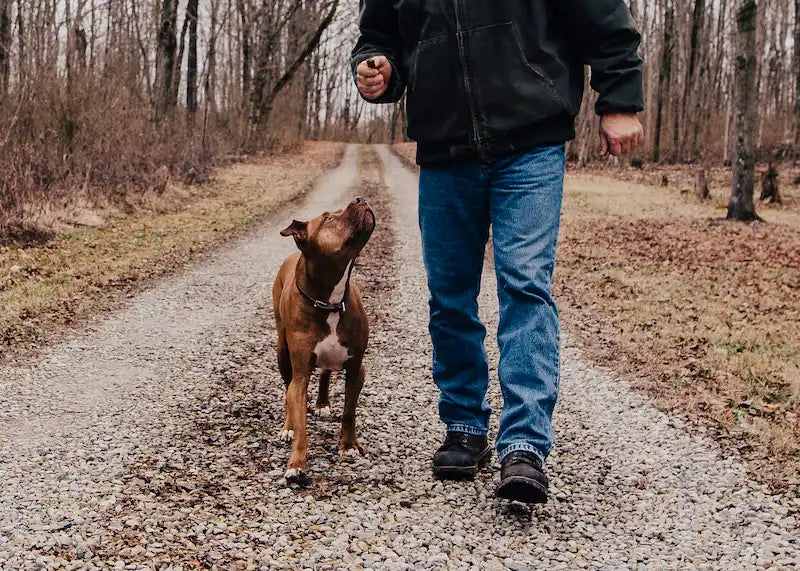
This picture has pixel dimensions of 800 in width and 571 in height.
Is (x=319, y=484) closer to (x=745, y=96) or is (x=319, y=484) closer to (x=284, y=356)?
(x=284, y=356)

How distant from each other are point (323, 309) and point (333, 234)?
33 centimetres

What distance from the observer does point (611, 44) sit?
9.03 ft

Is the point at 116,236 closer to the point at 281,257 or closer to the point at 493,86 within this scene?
the point at 281,257

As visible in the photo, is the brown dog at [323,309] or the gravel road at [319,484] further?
the brown dog at [323,309]

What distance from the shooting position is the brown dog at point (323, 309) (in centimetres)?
320

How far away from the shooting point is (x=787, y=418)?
422 cm

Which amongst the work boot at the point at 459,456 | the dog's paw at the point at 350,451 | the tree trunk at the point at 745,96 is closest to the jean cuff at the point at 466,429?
the work boot at the point at 459,456

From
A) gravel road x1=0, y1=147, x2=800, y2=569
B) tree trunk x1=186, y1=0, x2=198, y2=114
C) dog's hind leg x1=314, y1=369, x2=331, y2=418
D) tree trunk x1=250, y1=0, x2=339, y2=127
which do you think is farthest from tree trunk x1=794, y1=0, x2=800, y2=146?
dog's hind leg x1=314, y1=369, x2=331, y2=418

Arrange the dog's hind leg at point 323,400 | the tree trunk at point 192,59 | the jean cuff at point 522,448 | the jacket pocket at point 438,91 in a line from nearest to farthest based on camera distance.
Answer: the jean cuff at point 522,448 < the jacket pocket at point 438,91 < the dog's hind leg at point 323,400 < the tree trunk at point 192,59

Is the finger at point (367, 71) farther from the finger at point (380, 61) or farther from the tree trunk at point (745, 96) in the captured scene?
the tree trunk at point (745, 96)

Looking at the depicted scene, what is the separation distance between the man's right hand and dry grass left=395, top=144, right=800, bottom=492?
244 cm

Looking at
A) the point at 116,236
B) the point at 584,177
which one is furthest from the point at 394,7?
the point at 584,177

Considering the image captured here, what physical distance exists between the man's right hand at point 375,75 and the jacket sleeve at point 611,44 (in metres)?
0.73

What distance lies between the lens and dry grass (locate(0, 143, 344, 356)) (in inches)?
252
